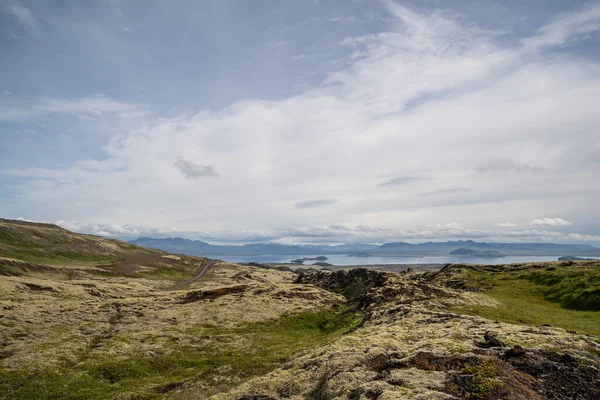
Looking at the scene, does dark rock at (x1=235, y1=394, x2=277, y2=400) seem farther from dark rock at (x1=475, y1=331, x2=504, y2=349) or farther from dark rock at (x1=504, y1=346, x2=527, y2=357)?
dark rock at (x1=504, y1=346, x2=527, y2=357)

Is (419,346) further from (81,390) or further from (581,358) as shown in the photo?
(81,390)

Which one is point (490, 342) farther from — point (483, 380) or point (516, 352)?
point (483, 380)

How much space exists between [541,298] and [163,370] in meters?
69.8

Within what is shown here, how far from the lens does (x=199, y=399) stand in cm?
3169

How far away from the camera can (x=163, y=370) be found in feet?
144

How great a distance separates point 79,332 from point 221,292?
37.8m

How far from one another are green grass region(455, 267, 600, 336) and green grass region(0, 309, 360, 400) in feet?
82.4

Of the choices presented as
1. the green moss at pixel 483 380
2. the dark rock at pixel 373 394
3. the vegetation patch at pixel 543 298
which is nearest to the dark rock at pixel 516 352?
the green moss at pixel 483 380

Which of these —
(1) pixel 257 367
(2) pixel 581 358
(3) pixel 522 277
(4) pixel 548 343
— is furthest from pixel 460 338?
(3) pixel 522 277

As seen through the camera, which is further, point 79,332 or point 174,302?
point 174,302

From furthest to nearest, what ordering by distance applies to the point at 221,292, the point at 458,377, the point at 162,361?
the point at 221,292 < the point at 162,361 < the point at 458,377

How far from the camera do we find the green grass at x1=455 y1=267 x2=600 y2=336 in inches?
1843

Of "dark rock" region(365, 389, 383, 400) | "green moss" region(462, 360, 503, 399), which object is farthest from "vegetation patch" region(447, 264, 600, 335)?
"dark rock" region(365, 389, 383, 400)

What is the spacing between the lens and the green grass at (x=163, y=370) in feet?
118
